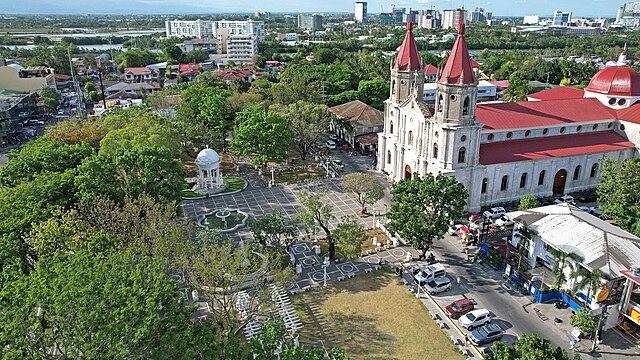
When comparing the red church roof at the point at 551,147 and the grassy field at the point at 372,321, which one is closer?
the grassy field at the point at 372,321

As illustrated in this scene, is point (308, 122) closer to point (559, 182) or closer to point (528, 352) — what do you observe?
point (559, 182)

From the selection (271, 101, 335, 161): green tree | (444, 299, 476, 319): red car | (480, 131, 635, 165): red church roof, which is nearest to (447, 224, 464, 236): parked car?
(480, 131, 635, 165): red church roof

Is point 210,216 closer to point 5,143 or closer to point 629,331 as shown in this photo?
point 629,331

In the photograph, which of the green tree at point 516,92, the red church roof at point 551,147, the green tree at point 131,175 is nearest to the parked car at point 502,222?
the red church roof at point 551,147

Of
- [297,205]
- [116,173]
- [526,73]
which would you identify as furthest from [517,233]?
[526,73]

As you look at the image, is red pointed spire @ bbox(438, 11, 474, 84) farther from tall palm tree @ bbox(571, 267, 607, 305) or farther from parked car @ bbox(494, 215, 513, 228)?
tall palm tree @ bbox(571, 267, 607, 305)

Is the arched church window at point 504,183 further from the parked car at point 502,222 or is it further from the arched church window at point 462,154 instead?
the arched church window at point 462,154

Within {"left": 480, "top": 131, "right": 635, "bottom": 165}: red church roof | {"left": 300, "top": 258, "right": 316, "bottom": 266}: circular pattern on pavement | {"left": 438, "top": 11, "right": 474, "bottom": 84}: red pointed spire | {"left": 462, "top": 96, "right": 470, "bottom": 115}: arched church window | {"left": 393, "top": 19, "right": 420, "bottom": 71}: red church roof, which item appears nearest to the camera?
{"left": 300, "top": 258, "right": 316, "bottom": 266}: circular pattern on pavement
